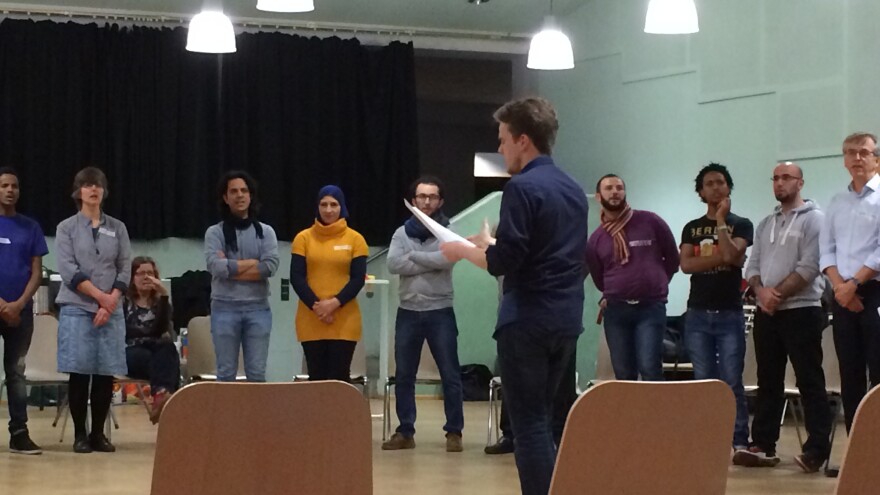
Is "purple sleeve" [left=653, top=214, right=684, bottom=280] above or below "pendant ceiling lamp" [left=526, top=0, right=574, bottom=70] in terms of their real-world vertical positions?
below

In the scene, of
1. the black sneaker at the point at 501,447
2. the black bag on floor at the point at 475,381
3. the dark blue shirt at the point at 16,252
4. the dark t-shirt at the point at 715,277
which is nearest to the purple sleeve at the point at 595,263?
the dark t-shirt at the point at 715,277

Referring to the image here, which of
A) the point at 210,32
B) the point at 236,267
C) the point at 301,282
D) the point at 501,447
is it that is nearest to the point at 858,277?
the point at 501,447

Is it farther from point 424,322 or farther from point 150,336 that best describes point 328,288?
point 150,336

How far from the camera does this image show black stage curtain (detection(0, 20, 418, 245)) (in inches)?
403

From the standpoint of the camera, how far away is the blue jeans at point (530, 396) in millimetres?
3465

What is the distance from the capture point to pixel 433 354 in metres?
6.65

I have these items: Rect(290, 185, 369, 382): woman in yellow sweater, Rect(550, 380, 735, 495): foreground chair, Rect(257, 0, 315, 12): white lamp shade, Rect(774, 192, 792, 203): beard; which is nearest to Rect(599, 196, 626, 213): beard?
Rect(774, 192, 792, 203): beard

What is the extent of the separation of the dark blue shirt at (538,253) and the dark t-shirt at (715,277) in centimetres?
260

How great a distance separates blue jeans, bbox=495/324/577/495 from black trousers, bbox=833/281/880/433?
2259 mm

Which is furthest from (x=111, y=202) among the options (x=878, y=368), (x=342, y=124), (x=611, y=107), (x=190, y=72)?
(x=878, y=368)

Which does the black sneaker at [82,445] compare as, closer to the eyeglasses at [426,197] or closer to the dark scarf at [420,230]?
the dark scarf at [420,230]

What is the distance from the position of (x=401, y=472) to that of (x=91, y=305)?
79.3 inches

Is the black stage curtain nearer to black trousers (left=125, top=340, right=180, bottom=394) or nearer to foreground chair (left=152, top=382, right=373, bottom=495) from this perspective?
black trousers (left=125, top=340, right=180, bottom=394)

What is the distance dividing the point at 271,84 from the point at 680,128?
147 inches
